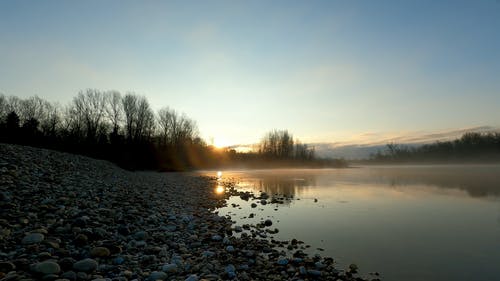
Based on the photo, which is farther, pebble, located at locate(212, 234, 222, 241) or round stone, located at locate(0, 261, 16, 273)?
pebble, located at locate(212, 234, 222, 241)

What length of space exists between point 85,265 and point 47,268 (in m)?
0.59

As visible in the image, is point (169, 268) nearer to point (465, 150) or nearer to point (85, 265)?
point (85, 265)

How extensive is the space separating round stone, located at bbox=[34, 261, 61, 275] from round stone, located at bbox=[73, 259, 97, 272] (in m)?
0.30

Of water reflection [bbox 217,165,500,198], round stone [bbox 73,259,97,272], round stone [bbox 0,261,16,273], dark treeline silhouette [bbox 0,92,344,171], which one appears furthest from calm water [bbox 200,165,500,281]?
dark treeline silhouette [bbox 0,92,344,171]

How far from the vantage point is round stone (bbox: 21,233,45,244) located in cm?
561

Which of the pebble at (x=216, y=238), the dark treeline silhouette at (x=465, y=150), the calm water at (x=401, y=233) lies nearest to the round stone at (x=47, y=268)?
the pebble at (x=216, y=238)

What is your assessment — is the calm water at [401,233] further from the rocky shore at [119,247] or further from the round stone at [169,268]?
the round stone at [169,268]

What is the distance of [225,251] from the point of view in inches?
273

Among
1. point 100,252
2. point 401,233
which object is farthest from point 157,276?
point 401,233

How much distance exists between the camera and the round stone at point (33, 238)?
5609 mm

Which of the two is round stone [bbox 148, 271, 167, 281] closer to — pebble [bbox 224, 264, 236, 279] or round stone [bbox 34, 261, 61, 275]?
pebble [bbox 224, 264, 236, 279]

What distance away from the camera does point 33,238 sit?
5.71 meters

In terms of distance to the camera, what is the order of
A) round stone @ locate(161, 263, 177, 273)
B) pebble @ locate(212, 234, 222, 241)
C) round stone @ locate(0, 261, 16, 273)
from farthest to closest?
pebble @ locate(212, 234, 222, 241)
round stone @ locate(161, 263, 177, 273)
round stone @ locate(0, 261, 16, 273)

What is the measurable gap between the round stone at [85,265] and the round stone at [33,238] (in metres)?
1.45
